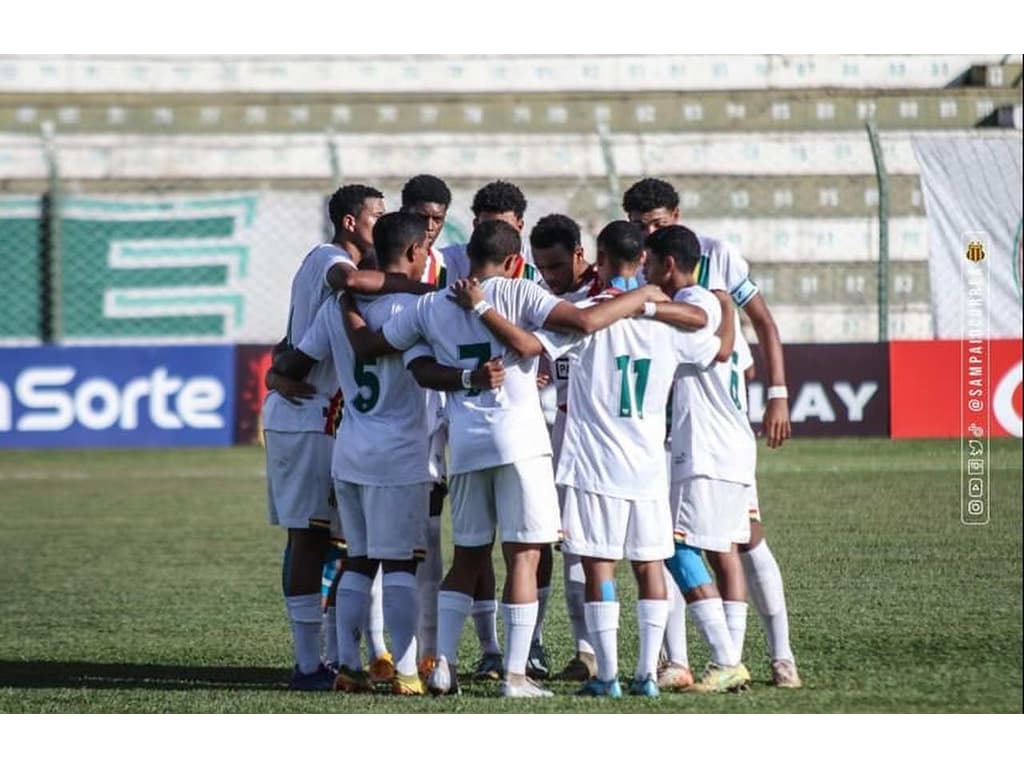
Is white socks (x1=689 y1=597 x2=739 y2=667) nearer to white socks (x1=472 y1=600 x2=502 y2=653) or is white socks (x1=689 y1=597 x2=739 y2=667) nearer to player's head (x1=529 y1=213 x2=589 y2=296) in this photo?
white socks (x1=472 y1=600 x2=502 y2=653)

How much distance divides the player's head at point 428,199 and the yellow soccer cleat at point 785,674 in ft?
5.97

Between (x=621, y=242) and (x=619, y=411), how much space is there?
527mm

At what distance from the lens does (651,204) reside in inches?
236

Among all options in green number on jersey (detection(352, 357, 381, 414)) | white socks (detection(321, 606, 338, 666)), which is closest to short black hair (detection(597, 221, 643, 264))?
green number on jersey (detection(352, 357, 381, 414))

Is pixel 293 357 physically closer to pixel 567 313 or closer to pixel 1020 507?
pixel 567 313

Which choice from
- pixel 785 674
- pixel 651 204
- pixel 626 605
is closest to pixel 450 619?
pixel 785 674

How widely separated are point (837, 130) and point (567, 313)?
311 inches

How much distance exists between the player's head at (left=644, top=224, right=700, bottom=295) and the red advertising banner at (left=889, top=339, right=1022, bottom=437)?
2.06m

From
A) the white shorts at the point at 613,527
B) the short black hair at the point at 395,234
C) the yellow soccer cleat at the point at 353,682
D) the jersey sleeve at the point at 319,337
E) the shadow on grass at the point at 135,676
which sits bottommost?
the shadow on grass at the point at 135,676

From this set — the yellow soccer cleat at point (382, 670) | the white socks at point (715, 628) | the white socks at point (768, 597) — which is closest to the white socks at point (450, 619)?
the yellow soccer cleat at point (382, 670)

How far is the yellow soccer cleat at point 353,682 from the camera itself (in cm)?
574

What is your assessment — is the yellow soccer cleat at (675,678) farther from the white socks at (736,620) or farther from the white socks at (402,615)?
the white socks at (402,615)

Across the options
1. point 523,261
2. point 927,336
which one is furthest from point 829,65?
point 523,261

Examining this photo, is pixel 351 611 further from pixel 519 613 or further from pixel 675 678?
pixel 675 678
